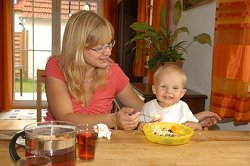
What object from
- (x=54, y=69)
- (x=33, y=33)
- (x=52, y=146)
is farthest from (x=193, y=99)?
(x=33, y=33)

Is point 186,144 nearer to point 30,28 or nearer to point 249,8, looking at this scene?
point 249,8

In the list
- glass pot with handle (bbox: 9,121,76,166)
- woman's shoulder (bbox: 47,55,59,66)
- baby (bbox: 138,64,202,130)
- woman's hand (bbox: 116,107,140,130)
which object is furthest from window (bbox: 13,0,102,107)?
glass pot with handle (bbox: 9,121,76,166)

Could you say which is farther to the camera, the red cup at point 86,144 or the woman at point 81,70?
the woman at point 81,70

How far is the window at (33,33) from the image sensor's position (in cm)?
572

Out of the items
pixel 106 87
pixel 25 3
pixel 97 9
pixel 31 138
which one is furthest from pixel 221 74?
pixel 25 3

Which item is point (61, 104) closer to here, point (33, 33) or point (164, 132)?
point (164, 132)

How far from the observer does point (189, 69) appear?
305 cm

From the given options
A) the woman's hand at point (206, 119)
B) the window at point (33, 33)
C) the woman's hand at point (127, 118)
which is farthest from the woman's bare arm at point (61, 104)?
the window at point (33, 33)

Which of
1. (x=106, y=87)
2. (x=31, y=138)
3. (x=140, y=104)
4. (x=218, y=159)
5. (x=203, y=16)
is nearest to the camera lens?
(x=31, y=138)

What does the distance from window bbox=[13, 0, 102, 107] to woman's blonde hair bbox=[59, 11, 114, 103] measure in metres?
4.31

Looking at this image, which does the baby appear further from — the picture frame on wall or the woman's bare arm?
the picture frame on wall

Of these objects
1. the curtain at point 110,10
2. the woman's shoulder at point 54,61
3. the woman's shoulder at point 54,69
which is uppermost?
the curtain at point 110,10

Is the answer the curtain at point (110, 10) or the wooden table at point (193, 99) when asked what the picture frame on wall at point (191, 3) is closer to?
the wooden table at point (193, 99)

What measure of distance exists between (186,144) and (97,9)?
5.08 m
